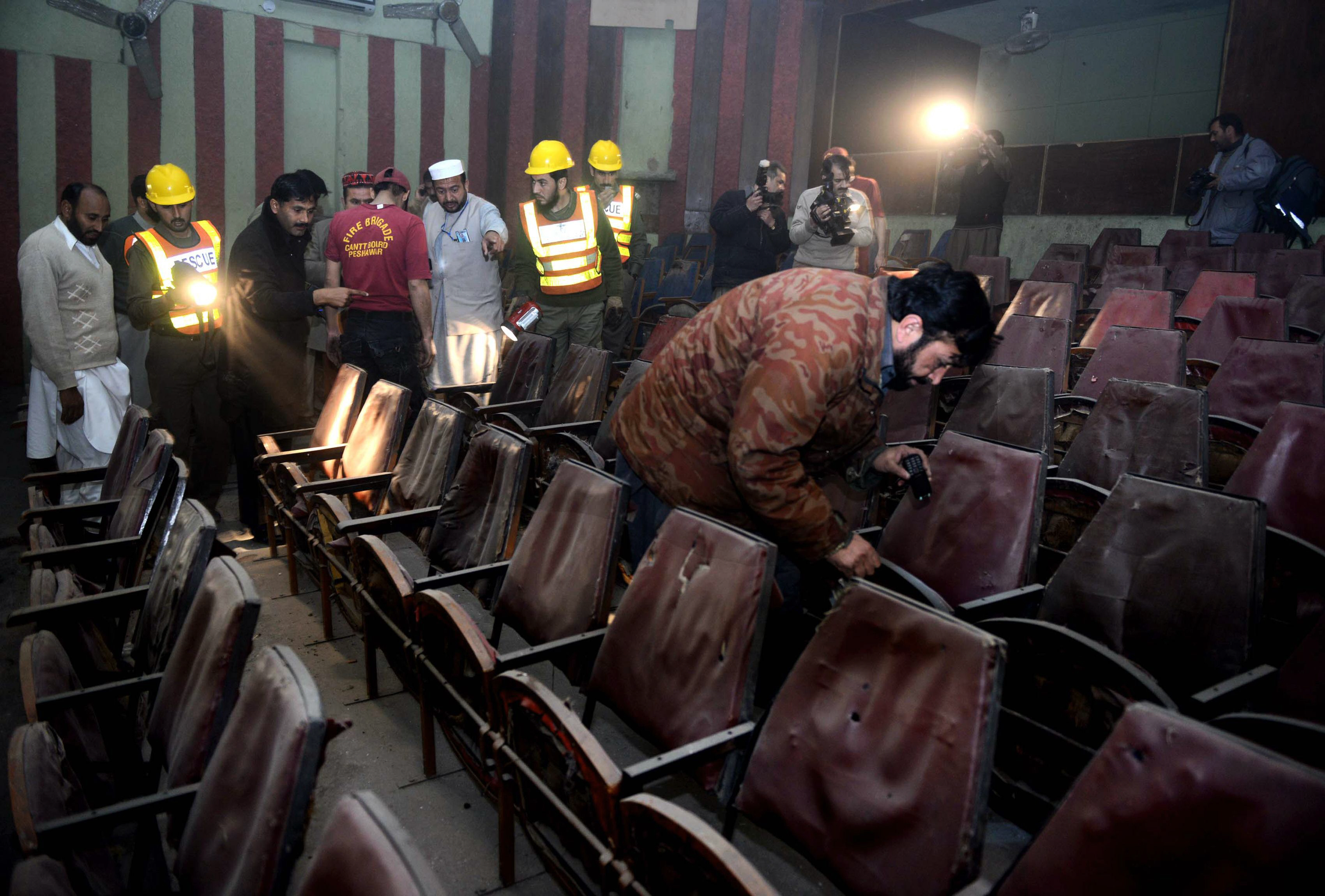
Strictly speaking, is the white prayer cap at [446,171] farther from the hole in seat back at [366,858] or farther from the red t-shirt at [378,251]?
the hole in seat back at [366,858]

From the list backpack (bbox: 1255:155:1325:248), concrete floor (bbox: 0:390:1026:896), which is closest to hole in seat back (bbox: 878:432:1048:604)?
concrete floor (bbox: 0:390:1026:896)

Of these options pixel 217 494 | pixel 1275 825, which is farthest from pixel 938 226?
pixel 1275 825

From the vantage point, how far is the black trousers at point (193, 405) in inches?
150

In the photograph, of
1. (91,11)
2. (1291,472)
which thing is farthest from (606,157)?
(1291,472)

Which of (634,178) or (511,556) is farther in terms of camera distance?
(634,178)

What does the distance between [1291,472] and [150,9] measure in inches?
359

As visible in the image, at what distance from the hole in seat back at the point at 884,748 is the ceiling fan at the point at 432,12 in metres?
9.28

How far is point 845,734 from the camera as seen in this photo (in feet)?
4.58

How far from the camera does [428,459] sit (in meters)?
2.96

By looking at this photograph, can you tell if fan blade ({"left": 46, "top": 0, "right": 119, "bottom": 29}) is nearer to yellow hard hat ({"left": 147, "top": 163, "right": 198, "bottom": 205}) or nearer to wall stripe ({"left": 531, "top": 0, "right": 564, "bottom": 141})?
wall stripe ({"left": 531, "top": 0, "right": 564, "bottom": 141})

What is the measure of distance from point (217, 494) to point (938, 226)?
29.1ft

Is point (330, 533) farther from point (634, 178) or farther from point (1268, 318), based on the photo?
point (634, 178)

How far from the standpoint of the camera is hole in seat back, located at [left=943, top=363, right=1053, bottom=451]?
303cm

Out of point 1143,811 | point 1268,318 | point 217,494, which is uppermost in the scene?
point 1268,318
